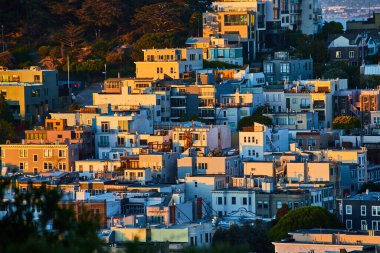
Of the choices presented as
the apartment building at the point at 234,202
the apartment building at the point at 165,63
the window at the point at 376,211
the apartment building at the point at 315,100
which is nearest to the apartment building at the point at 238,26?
the apartment building at the point at 165,63

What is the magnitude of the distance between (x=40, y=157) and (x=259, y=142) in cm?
734

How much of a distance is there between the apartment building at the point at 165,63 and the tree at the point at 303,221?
26.8m

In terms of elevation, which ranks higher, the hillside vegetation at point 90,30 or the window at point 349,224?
the hillside vegetation at point 90,30

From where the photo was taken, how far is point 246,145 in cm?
7212

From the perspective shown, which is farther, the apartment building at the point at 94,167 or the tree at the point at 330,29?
the tree at the point at 330,29

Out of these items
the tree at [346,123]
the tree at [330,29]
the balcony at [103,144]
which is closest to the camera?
the balcony at [103,144]

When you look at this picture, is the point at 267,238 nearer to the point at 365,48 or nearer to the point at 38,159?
the point at 38,159

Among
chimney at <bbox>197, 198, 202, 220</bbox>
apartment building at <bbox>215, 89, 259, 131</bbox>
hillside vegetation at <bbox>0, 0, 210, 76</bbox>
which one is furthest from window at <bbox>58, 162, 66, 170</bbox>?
hillside vegetation at <bbox>0, 0, 210, 76</bbox>

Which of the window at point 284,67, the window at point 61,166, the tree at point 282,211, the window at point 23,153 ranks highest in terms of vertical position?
the window at point 284,67

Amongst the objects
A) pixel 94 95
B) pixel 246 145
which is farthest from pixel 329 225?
pixel 94 95

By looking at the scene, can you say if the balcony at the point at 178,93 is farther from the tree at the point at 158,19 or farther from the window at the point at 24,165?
the tree at the point at 158,19

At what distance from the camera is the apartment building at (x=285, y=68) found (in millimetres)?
88750

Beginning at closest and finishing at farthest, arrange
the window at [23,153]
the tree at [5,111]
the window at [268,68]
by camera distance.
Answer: the window at [23,153] → the tree at [5,111] → the window at [268,68]

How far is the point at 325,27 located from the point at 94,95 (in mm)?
19950
